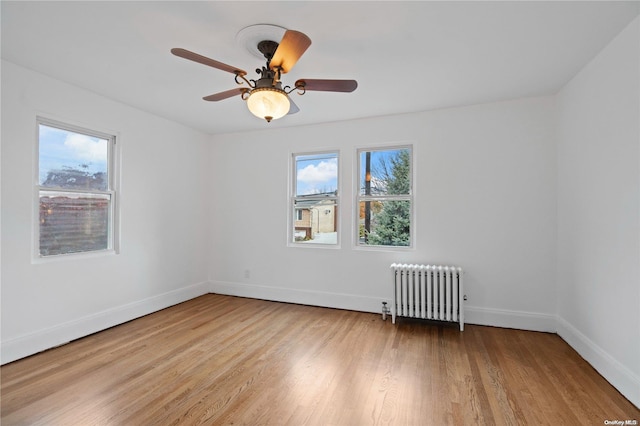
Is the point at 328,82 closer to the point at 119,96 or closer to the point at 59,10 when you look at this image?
the point at 59,10

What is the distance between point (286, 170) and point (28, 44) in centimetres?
287

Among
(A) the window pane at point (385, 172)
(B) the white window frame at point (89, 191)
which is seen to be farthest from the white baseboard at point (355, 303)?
(B) the white window frame at point (89, 191)

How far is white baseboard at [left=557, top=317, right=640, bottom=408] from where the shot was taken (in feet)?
6.83

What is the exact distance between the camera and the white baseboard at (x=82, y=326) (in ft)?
8.63

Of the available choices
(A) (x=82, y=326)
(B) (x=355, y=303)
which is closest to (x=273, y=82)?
(B) (x=355, y=303)

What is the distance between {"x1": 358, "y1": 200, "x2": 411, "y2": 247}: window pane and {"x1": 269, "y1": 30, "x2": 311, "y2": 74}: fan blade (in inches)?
97.3

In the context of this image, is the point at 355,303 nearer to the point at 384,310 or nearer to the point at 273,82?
the point at 384,310

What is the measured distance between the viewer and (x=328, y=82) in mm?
2184

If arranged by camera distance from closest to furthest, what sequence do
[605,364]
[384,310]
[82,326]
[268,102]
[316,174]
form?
[268,102]
[605,364]
[82,326]
[384,310]
[316,174]

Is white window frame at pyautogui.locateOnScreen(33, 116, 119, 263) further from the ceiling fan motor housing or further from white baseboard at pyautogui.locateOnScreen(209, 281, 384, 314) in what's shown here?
the ceiling fan motor housing

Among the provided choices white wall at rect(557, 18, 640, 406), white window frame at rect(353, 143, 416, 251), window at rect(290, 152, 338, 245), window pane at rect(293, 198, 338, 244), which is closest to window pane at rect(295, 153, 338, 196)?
window at rect(290, 152, 338, 245)

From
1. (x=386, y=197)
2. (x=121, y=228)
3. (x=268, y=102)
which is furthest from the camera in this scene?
(x=386, y=197)

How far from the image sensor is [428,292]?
3.44 meters

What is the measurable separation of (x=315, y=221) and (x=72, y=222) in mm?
2840
